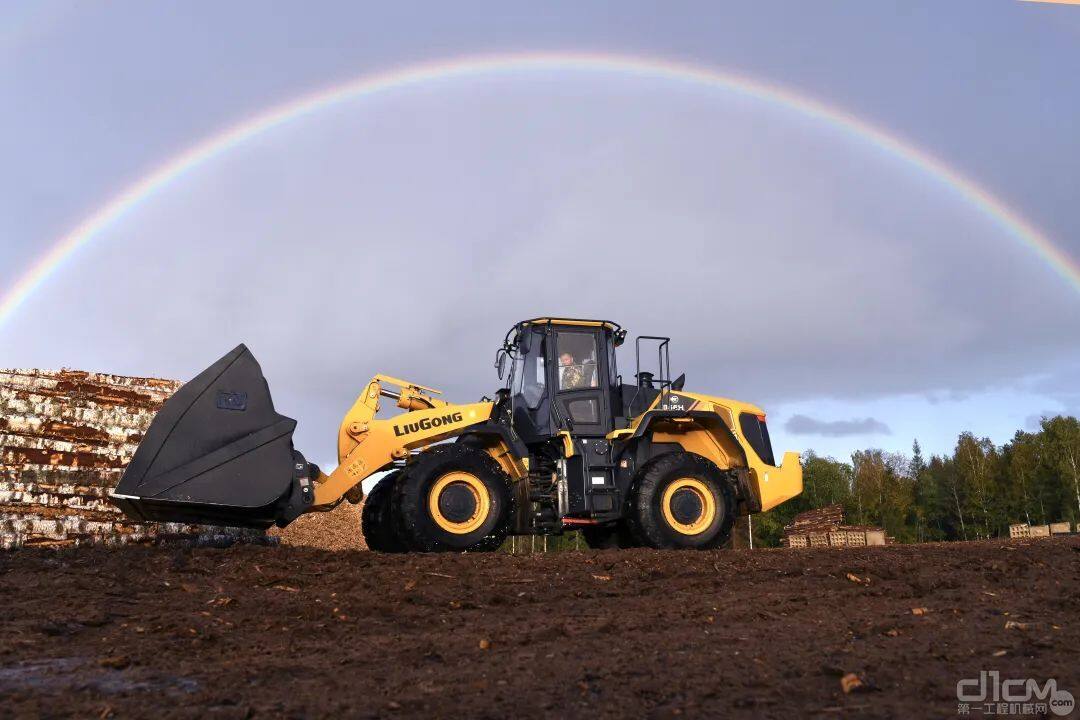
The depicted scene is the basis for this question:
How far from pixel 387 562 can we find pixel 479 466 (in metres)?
1.96

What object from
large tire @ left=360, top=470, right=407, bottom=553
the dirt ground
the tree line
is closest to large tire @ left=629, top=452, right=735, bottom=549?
the dirt ground

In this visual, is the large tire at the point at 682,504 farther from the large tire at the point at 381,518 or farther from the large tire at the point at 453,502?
the large tire at the point at 381,518

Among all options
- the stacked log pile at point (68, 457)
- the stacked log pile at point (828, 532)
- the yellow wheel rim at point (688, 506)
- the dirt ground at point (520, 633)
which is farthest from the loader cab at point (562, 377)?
the stacked log pile at point (828, 532)

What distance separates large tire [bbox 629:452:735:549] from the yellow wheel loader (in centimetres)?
2

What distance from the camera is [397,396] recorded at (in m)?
12.0

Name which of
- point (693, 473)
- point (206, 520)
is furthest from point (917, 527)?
point (206, 520)

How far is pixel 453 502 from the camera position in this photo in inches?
417

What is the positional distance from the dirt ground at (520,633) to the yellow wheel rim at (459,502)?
1.15m

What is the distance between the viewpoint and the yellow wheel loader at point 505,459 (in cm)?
942

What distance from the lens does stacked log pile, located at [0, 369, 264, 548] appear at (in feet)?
35.3

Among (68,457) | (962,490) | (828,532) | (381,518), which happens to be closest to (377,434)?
(381,518)

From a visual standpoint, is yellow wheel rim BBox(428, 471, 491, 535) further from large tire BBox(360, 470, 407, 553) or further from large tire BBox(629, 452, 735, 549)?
large tire BBox(629, 452, 735, 549)

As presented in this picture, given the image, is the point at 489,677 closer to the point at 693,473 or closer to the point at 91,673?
the point at 91,673

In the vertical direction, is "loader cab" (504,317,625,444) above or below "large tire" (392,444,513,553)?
above
